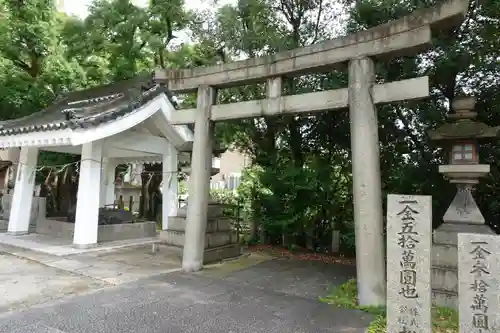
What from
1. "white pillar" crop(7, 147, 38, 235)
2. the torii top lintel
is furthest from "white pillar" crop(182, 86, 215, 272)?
"white pillar" crop(7, 147, 38, 235)

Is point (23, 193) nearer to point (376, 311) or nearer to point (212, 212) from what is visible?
point (212, 212)

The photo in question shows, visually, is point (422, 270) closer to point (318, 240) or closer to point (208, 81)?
point (208, 81)

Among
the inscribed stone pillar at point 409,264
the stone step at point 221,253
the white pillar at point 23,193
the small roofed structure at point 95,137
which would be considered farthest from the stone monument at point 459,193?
the white pillar at point 23,193

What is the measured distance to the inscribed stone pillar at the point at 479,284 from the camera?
3562 millimetres

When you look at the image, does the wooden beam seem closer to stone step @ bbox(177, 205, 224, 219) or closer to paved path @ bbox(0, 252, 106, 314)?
stone step @ bbox(177, 205, 224, 219)

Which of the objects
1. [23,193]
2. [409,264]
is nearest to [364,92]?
[409,264]

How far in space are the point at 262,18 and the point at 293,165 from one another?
4767 mm

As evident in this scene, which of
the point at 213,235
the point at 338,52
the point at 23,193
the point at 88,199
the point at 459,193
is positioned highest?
the point at 338,52

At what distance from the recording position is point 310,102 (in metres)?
6.56

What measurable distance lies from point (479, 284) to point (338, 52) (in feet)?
14.1

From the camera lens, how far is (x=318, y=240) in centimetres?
1122

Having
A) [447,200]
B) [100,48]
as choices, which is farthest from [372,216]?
[100,48]

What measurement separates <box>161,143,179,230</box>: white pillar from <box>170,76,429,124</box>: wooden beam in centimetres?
384

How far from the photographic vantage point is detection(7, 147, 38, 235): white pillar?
37.4ft
